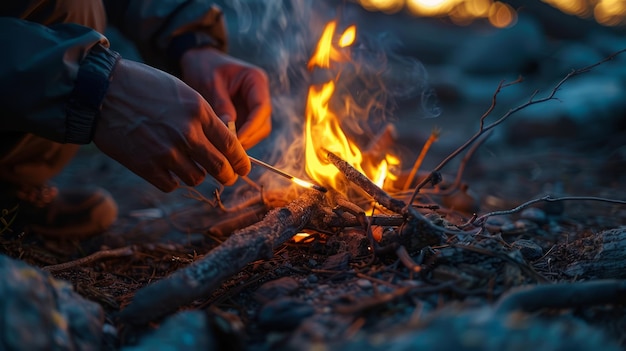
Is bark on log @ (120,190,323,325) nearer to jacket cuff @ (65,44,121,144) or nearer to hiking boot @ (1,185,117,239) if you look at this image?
jacket cuff @ (65,44,121,144)

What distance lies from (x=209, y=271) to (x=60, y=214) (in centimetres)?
218

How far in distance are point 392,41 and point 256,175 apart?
1.72 m

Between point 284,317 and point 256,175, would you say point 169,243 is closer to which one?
point 256,175

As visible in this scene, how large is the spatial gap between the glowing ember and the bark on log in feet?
1.64

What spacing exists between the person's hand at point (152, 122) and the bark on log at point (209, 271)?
0.46 metres

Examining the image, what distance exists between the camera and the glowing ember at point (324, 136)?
2.45 metres

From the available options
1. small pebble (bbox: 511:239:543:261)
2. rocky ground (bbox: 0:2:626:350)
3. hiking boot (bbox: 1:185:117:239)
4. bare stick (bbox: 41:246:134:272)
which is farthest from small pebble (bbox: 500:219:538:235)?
hiking boot (bbox: 1:185:117:239)

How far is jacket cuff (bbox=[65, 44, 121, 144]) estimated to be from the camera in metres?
1.90

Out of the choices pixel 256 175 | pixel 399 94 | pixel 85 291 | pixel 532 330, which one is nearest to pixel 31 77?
pixel 85 291

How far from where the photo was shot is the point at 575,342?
1.10 m

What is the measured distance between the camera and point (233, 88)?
2938mm

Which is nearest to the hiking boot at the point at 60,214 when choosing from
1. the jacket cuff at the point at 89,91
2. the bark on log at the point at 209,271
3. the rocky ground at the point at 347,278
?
the rocky ground at the point at 347,278

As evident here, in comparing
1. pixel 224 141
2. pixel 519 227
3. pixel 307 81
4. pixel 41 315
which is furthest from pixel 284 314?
pixel 307 81

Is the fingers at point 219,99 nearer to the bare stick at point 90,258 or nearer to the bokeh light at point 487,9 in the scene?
the bare stick at point 90,258
